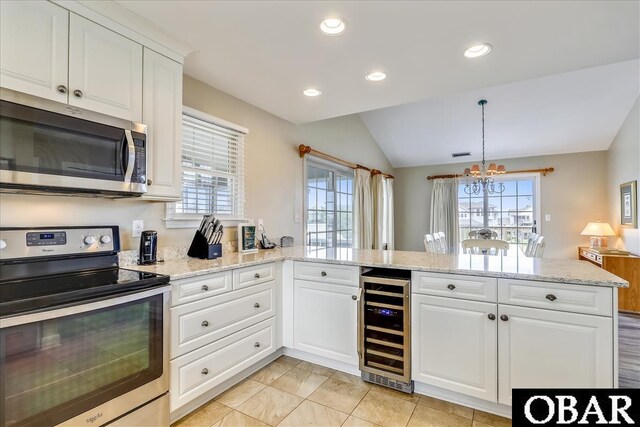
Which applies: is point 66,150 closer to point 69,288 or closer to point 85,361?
point 69,288

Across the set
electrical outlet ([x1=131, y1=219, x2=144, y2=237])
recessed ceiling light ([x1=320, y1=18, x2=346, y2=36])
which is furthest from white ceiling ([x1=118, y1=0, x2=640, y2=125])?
electrical outlet ([x1=131, y1=219, x2=144, y2=237])

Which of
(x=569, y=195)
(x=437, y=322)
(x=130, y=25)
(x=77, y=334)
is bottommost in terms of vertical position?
(x=437, y=322)

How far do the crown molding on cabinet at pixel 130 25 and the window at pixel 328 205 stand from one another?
2.18 meters

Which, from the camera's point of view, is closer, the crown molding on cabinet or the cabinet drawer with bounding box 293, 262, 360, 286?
the crown molding on cabinet

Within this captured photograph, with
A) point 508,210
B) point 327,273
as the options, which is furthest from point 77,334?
point 508,210

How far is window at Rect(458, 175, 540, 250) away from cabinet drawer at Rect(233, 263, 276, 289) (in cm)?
508

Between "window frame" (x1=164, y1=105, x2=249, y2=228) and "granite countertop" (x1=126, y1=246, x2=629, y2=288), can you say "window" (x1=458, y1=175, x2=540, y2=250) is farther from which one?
"window frame" (x1=164, y1=105, x2=249, y2=228)

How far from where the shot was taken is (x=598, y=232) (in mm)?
4844

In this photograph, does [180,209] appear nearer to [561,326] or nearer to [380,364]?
[380,364]

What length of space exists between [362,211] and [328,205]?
85cm

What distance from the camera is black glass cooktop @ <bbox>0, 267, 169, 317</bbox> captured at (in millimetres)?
1193

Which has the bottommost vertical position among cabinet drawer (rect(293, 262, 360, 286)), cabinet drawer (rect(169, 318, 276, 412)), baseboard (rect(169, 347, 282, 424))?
baseboard (rect(169, 347, 282, 424))

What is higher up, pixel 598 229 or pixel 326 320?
pixel 598 229

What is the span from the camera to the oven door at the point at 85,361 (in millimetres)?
1180
